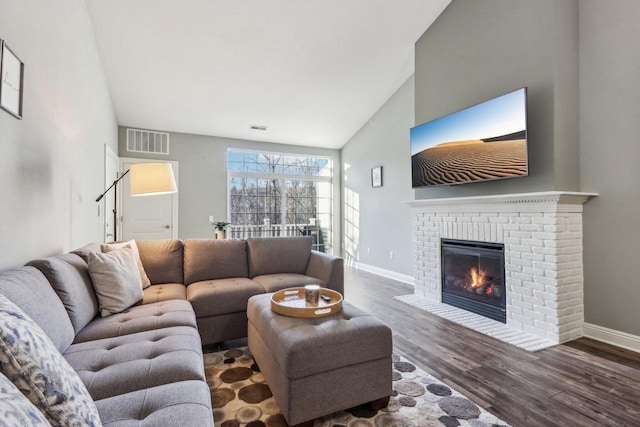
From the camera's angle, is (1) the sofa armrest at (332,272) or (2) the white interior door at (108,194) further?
(2) the white interior door at (108,194)

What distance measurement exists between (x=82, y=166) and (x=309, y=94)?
310cm

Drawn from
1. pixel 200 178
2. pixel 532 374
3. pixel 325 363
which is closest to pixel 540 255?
pixel 532 374

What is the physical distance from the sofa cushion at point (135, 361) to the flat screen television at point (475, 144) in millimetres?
2912

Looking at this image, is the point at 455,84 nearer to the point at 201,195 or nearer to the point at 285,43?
the point at 285,43

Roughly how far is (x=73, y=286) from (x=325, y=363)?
1416mm

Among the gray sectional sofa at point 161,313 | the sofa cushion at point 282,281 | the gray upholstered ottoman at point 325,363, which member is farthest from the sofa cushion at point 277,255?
the gray upholstered ottoman at point 325,363

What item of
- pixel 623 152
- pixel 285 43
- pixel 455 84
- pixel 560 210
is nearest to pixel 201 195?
pixel 285 43

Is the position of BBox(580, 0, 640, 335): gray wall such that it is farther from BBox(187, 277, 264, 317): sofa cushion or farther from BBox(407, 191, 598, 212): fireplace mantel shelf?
BBox(187, 277, 264, 317): sofa cushion

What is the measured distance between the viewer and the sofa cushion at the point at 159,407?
950 millimetres

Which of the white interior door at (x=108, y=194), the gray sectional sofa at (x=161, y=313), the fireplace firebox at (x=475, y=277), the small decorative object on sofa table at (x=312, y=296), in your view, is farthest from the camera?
the white interior door at (x=108, y=194)

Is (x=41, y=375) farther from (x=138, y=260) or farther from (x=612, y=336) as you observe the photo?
(x=612, y=336)

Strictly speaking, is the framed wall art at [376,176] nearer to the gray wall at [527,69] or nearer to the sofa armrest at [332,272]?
the gray wall at [527,69]

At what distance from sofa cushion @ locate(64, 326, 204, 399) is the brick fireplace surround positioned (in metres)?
2.77

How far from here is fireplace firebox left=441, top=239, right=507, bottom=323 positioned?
3.06m
